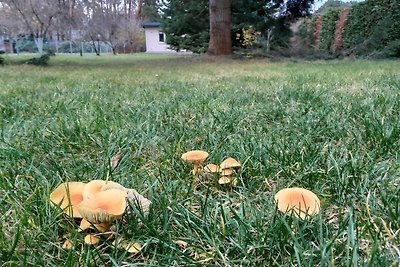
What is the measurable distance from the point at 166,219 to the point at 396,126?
123 cm

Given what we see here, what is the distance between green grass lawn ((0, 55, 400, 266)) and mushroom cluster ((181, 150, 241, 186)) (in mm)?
33

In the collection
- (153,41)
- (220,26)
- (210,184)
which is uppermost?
(153,41)

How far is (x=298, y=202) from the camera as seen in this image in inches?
35.6

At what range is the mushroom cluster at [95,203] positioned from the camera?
80 centimetres

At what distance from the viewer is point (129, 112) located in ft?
7.41

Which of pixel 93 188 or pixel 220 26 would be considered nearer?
pixel 93 188

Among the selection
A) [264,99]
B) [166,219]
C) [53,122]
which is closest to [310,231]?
[166,219]

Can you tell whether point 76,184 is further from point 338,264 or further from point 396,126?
point 396,126

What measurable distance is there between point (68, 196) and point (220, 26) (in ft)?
35.3

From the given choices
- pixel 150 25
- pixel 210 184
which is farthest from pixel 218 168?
pixel 150 25

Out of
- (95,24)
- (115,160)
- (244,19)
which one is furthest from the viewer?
(95,24)

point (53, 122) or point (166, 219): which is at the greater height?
point (53, 122)

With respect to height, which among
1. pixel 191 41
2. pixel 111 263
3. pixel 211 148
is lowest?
pixel 111 263

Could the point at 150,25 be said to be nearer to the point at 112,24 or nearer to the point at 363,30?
the point at 112,24
